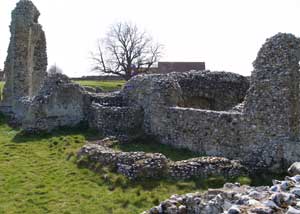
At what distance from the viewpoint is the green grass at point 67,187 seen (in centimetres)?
1201

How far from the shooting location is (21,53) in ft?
91.7

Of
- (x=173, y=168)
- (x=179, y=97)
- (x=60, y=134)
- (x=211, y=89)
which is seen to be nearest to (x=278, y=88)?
(x=173, y=168)

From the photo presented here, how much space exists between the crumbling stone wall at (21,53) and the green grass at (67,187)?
1055 cm

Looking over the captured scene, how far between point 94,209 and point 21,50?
18665 millimetres

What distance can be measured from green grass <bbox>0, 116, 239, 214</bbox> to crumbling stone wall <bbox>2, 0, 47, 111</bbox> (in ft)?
34.6

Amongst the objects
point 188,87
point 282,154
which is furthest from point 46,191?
point 188,87

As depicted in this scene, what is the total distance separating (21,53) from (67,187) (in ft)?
53.7

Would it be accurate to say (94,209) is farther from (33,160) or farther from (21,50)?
(21,50)

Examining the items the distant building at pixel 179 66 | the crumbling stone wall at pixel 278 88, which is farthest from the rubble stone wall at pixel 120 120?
the distant building at pixel 179 66

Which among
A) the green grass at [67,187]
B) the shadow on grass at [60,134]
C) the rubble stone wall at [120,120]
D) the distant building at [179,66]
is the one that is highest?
the distant building at [179,66]

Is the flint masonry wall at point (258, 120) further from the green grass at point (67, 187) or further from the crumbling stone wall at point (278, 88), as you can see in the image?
the green grass at point (67, 187)

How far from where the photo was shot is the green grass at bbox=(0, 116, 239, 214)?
12008 mm

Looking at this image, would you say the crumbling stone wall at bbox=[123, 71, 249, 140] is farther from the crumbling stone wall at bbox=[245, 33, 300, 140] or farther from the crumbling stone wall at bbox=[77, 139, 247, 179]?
the crumbling stone wall at bbox=[77, 139, 247, 179]

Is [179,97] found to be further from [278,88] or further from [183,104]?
[278,88]
